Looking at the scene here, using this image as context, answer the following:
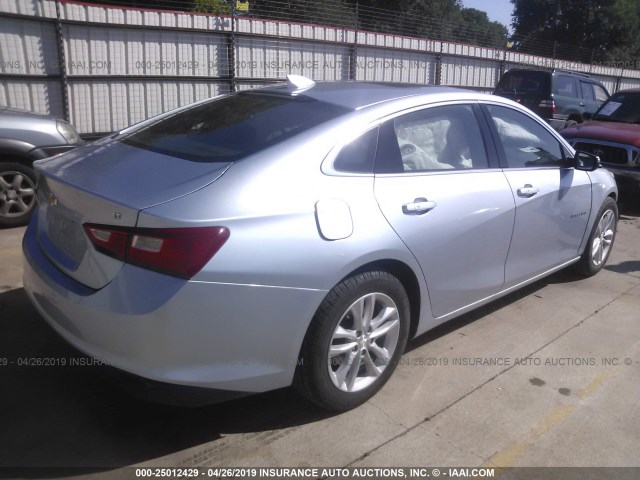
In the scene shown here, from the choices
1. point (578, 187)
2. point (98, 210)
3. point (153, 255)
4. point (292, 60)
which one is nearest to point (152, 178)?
point (98, 210)

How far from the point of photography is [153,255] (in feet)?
7.73

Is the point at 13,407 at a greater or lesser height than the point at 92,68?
lesser

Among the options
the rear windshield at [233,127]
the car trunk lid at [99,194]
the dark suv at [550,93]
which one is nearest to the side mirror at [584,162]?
the rear windshield at [233,127]

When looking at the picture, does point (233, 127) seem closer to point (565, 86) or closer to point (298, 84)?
point (298, 84)

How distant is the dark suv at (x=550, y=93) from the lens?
12.7 metres

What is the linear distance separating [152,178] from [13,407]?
1422 millimetres

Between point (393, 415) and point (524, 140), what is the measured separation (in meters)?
2.29

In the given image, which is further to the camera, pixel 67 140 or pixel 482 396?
pixel 67 140

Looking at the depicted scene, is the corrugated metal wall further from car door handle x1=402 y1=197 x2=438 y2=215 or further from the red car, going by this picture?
car door handle x1=402 y1=197 x2=438 y2=215

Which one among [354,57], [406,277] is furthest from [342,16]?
[406,277]

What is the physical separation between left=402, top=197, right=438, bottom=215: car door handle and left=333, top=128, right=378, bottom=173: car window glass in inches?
11.2

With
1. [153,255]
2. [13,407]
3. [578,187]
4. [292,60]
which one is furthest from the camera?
[292,60]

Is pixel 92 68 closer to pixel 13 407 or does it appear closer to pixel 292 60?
pixel 292 60

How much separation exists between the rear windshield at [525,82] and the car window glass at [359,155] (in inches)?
434
